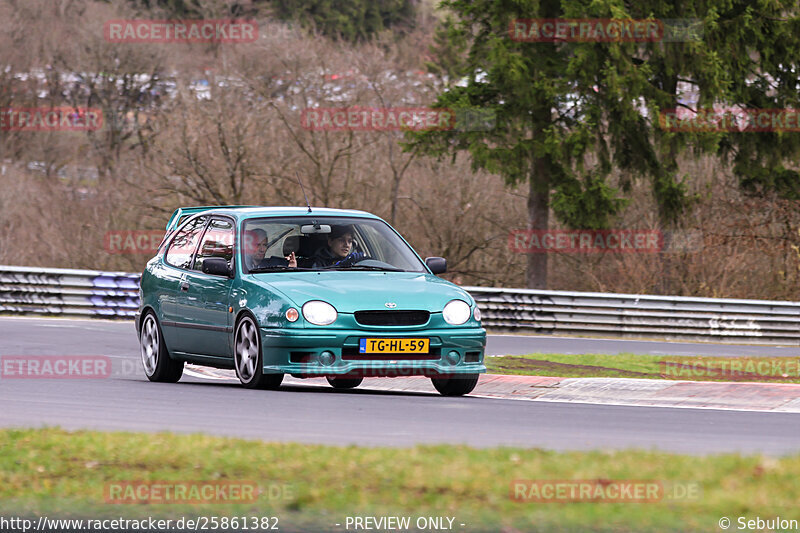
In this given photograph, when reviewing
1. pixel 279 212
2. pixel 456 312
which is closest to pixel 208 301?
pixel 279 212

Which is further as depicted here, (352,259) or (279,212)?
(279,212)

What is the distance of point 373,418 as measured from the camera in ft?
32.5

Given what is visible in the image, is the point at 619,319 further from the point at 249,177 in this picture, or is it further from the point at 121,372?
the point at 249,177

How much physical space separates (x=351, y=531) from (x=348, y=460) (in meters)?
1.44

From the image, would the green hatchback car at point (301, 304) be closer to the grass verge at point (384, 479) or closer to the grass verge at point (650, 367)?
the grass verge at point (650, 367)

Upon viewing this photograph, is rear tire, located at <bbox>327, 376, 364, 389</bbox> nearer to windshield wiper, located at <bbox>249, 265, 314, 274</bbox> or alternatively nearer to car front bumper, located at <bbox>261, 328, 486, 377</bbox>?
windshield wiper, located at <bbox>249, 265, 314, 274</bbox>

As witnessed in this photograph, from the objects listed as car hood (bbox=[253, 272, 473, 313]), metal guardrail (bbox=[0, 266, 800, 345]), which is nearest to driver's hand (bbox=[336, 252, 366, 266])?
car hood (bbox=[253, 272, 473, 313])

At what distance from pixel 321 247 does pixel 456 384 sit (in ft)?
6.03

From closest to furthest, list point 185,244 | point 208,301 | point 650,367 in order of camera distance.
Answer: point 208,301
point 185,244
point 650,367

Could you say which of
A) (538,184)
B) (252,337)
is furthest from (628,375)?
(538,184)

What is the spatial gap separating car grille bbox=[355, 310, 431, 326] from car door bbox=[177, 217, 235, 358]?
1.40 m

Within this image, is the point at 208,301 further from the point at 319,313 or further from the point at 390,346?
the point at 390,346

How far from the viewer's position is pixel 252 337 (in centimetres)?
1190

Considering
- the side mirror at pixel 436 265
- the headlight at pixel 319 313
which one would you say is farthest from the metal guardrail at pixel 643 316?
the headlight at pixel 319 313
